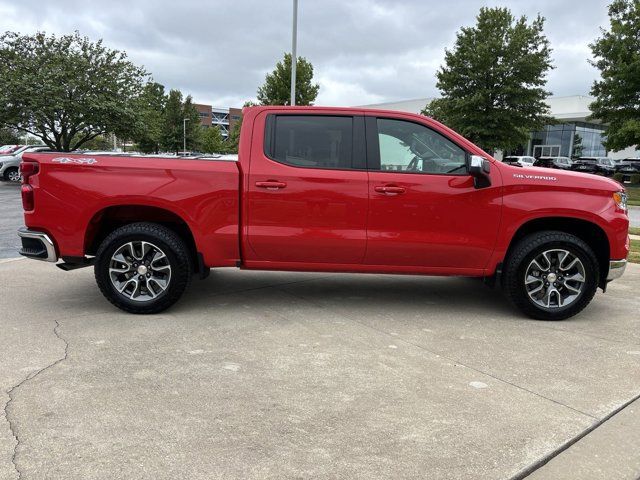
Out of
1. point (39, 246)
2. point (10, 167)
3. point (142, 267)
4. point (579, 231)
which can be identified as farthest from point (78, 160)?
point (10, 167)

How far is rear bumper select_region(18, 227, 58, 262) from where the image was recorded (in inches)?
187

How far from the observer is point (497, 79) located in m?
28.1

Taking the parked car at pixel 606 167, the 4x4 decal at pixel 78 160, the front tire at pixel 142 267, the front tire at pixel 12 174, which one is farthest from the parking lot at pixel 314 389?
the parked car at pixel 606 167

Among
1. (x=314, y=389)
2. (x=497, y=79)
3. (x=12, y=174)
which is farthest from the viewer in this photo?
(x=497, y=79)

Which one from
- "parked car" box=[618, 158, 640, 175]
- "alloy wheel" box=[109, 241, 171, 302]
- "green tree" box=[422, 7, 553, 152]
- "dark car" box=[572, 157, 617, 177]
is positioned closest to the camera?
"alloy wheel" box=[109, 241, 171, 302]

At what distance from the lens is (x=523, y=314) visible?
16.8 ft

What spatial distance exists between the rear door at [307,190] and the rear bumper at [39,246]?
1.77 m

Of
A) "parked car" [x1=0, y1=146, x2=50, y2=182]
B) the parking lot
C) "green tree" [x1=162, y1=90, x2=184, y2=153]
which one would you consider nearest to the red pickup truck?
the parking lot

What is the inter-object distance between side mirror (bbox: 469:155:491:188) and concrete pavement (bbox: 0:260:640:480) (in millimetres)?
1265

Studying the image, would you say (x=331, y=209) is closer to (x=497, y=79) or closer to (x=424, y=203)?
(x=424, y=203)

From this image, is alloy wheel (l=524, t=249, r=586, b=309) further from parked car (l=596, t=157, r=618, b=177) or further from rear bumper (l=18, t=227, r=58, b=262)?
parked car (l=596, t=157, r=618, b=177)

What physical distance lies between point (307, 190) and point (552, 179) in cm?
222

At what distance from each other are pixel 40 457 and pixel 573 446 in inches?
103

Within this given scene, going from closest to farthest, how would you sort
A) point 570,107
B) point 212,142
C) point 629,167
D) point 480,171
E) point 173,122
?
1. point 480,171
2. point 629,167
3. point 173,122
4. point 570,107
5. point 212,142
